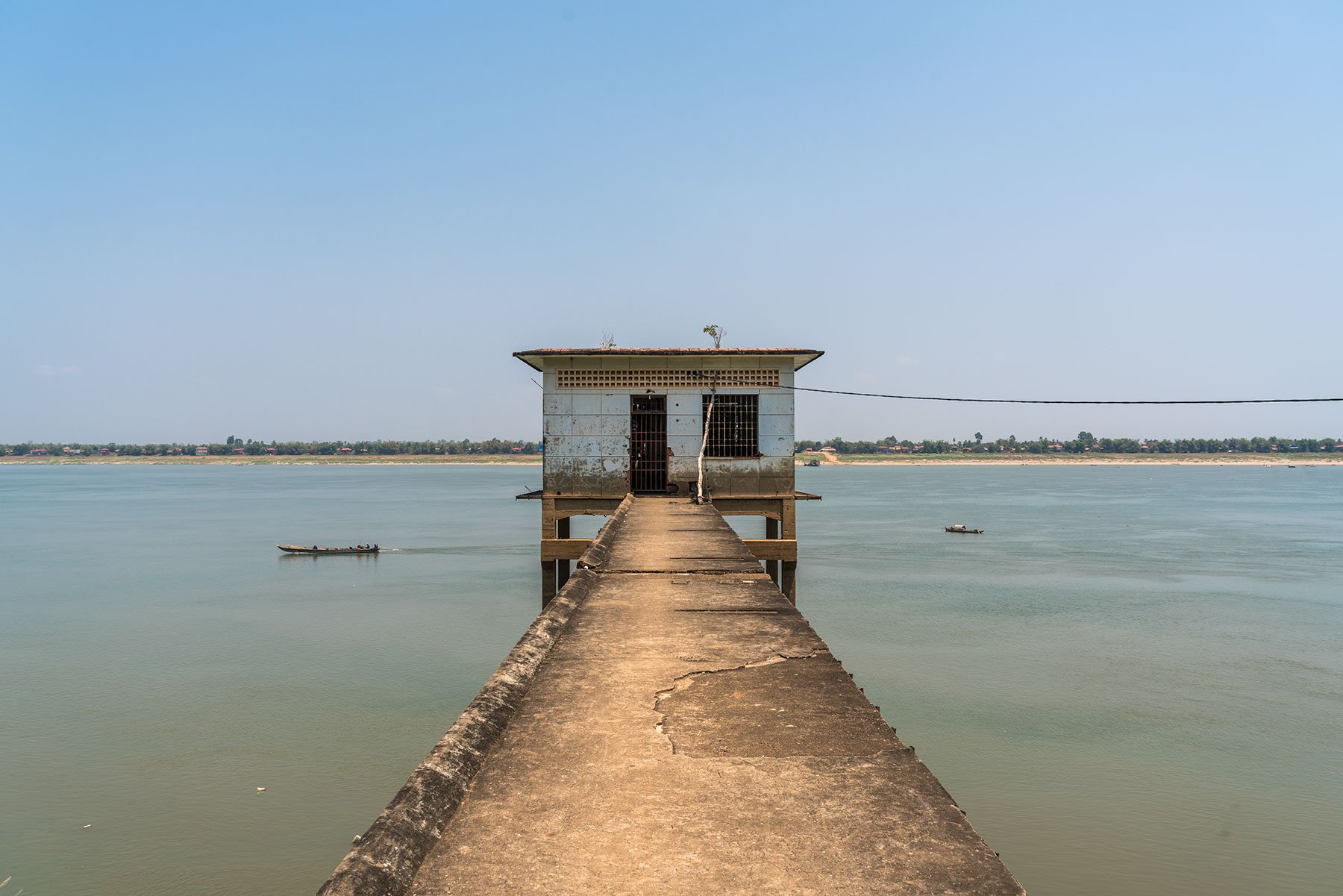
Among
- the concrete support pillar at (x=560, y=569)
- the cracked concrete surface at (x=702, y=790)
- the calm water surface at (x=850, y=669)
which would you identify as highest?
the cracked concrete surface at (x=702, y=790)

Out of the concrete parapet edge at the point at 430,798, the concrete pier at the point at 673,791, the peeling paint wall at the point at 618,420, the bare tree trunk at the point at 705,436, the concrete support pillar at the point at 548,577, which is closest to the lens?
the concrete parapet edge at the point at 430,798

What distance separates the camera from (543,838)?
368cm

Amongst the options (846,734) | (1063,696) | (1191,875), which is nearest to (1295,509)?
(1063,696)

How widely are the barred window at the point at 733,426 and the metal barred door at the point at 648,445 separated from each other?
108 centimetres

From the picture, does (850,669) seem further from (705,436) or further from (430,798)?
(430,798)

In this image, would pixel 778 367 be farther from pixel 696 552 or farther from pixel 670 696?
pixel 670 696

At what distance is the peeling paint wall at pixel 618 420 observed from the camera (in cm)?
1900

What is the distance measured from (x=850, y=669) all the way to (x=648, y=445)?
296 inches

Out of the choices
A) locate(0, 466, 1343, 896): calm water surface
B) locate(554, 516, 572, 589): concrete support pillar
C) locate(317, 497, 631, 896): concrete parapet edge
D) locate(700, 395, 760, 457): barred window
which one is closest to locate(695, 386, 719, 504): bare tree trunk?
locate(700, 395, 760, 457): barred window

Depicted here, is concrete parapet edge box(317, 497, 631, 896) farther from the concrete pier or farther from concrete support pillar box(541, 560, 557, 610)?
concrete support pillar box(541, 560, 557, 610)

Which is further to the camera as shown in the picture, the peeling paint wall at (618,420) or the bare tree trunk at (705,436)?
the peeling paint wall at (618,420)

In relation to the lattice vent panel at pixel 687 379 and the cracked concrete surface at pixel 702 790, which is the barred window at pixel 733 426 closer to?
the lattice vent panel at pixel 687 379

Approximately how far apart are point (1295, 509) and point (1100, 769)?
264 feet

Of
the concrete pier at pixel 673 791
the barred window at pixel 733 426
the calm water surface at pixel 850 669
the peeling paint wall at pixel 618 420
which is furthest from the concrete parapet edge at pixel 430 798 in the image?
the barred window at pixel 733 426
